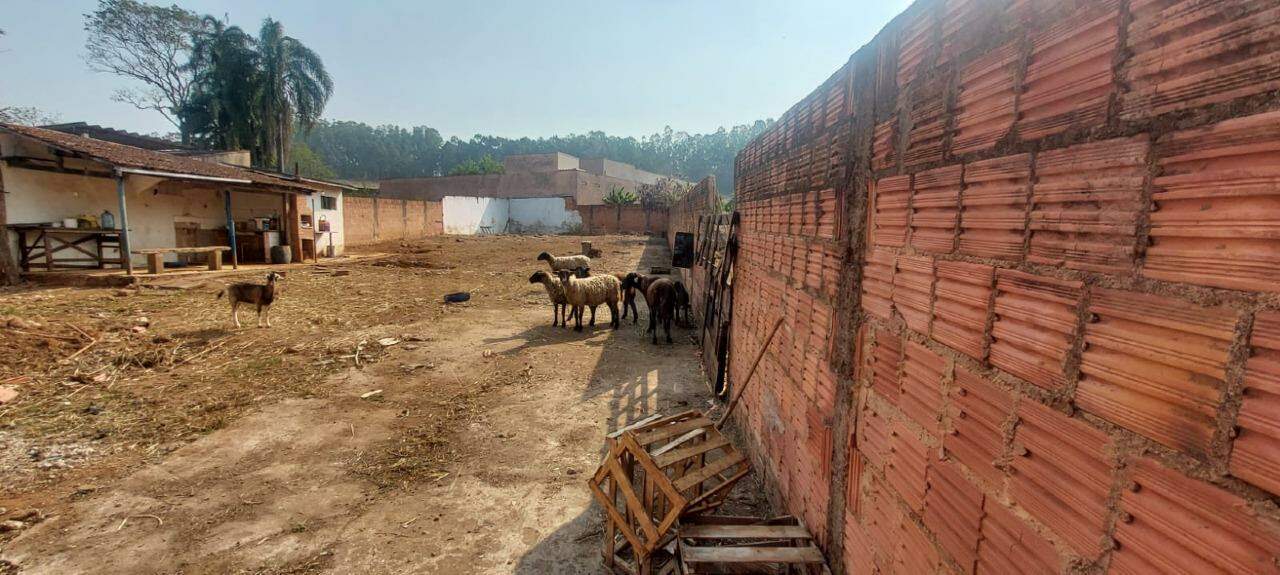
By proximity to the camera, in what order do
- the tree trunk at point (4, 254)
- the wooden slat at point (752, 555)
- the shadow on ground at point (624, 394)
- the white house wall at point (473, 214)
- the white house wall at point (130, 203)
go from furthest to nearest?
1. the white house wall at point (473, 214)
2. the white house wall at point (130, 203)
3. the tree trunk at point (4, 254)
4. the shadow on ground at point (624, 394)
5. the wooden slat at point (752, 555)

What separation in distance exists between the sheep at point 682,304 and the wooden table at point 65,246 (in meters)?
15.2

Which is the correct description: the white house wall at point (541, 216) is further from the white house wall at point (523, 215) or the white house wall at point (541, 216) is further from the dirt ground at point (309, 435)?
the dirt ground at point (309, 435)

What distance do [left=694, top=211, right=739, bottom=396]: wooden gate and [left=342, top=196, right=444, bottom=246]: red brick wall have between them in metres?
23.5

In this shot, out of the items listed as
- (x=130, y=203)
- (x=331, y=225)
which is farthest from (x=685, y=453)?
(x=331, y=225)

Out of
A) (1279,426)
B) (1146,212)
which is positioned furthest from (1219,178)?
(1279,426)

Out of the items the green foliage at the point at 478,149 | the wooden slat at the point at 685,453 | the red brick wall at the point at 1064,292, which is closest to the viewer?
the red brick wall at the point at 1064,292

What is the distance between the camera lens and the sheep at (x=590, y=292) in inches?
360

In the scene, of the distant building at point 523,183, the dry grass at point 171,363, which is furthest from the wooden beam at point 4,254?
the distant building at point 523,183

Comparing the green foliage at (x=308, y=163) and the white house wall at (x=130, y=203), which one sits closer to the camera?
the white house wall at (x=130, y=203)

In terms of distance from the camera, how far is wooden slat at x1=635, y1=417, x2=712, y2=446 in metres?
3.18

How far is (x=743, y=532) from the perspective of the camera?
2730 millimetres

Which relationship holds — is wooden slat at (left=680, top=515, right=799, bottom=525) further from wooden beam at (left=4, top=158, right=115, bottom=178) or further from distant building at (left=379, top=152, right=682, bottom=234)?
distant building at (left=379, top=152, right=682, bottom=234)

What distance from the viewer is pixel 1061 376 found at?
1.20 metres

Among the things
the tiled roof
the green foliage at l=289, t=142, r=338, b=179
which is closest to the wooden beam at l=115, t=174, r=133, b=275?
the tiled roof
